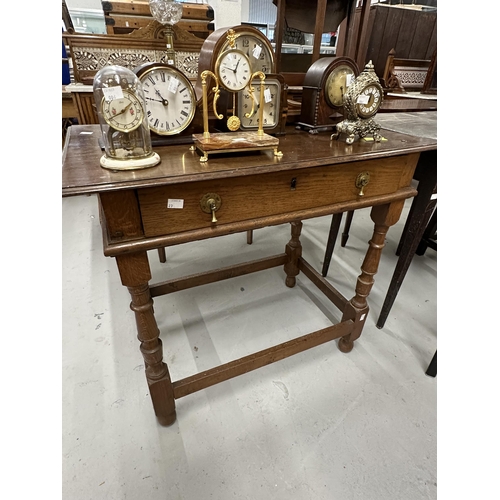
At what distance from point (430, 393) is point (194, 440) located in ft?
3.32

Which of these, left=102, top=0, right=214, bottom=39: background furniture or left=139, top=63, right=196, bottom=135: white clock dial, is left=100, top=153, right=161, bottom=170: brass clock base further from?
left=102, top=0, right=214, bottom=39: background furniture

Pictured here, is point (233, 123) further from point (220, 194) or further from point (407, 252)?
point (407, 252)

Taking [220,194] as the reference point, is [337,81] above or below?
above

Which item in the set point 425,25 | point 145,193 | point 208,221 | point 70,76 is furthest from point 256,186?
point 425,25

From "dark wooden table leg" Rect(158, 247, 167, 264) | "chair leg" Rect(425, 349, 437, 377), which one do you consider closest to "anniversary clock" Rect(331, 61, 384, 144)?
"chair leg" Rect(425, 349, 437, 377)

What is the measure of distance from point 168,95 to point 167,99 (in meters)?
0.01

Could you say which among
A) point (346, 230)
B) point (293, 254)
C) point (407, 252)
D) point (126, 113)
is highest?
point (126, 113)

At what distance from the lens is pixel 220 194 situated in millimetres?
793

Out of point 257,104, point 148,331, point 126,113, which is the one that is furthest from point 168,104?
point 148,331

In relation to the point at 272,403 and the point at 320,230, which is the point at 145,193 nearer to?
the point at 272,403

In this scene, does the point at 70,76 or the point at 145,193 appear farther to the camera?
the point at 70,76

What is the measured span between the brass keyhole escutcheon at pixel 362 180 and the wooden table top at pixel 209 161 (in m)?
0.07

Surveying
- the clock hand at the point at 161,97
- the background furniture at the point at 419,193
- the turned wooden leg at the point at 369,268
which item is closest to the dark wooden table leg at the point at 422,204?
the background furniture at the point at 419,193

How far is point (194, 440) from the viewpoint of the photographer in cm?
112
